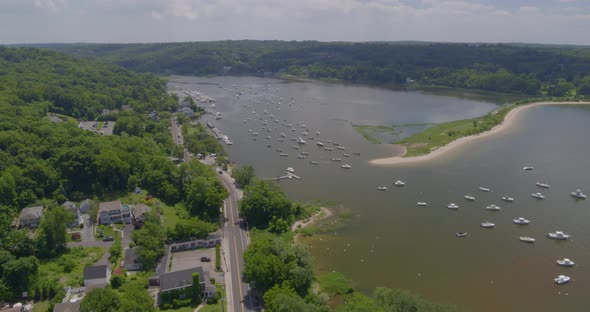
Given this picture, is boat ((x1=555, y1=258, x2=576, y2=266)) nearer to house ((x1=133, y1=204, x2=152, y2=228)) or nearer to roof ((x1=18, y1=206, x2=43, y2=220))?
house ((x1=133, y1=204, x2=152, y2=228))

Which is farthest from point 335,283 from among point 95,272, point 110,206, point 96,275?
point 110,206

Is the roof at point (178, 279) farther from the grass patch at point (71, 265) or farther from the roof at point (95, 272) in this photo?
the grass patch at point (71, 265)

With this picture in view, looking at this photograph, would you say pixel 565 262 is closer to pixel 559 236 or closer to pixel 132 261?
pixel 559 236

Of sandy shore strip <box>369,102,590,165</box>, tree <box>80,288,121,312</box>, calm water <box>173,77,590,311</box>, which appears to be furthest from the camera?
sandy shore strip <box>369,102,590,165</box>

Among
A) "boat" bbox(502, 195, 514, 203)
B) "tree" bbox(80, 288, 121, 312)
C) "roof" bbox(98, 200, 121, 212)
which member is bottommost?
"boat" bbox(502, 195, 514, 203)

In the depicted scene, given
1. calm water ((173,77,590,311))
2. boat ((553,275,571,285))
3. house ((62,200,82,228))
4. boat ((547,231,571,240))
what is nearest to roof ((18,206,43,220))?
house ((62,200,82,228))

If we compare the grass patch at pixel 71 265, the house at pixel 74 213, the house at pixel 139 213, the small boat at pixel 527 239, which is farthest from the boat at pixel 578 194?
the house at pixel 74 213

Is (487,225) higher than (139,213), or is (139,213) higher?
(139,213)
